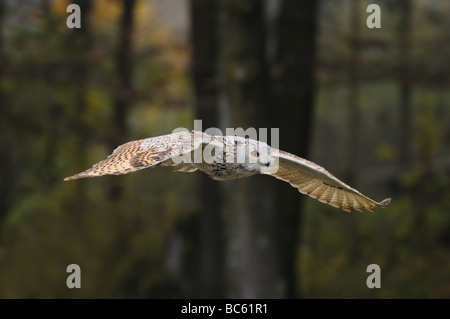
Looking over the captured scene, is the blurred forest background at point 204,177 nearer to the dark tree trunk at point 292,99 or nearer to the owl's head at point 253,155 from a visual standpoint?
the dark tree trunk at point 292,99

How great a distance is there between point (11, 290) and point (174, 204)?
10.7 feet

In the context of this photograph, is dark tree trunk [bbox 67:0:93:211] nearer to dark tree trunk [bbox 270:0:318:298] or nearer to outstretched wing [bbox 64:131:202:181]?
dark tree trunk [bbox 270:0:318:298]

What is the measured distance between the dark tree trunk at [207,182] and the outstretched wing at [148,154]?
5.07 m

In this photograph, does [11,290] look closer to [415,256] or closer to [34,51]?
[34,51]

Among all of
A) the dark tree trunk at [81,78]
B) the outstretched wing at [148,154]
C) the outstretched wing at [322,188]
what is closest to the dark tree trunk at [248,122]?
the outstretched wing at [322,188]

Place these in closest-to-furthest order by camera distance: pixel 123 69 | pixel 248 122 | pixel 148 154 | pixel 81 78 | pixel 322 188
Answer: pixel 148 154 → pixel 322 188 → pixel 248 122 → pixel 81 78 → pixel 123 69

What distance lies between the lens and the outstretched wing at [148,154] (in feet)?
9.31

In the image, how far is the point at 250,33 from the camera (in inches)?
280

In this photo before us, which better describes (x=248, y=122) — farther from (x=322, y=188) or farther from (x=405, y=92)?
(x=405, y=92)

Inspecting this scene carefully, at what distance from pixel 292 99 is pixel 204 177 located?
2.01m

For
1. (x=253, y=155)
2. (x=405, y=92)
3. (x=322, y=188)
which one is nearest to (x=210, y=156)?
(x=253, y=155)

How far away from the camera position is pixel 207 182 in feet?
30.5

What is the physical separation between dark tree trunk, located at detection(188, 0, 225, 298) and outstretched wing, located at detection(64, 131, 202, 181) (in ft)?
16.6

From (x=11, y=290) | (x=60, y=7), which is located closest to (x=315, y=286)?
(x=11, y=290)
